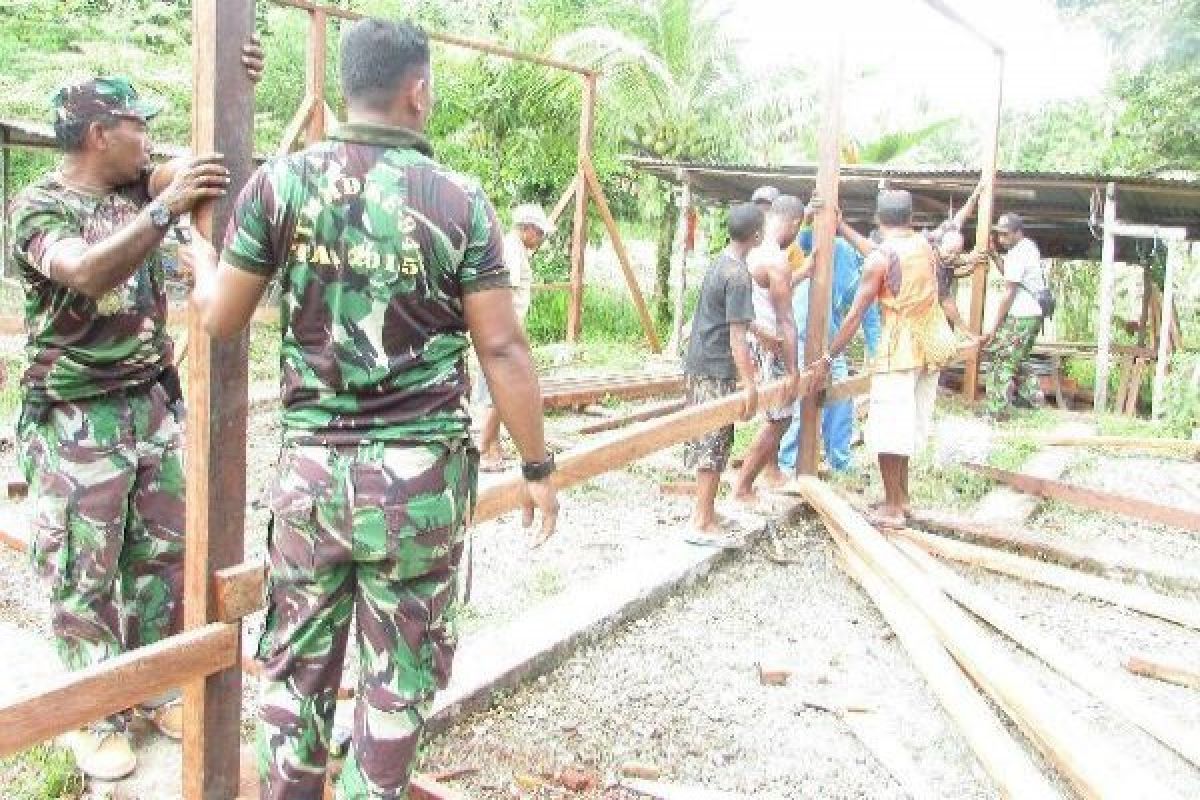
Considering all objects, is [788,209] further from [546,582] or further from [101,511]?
[101,511]

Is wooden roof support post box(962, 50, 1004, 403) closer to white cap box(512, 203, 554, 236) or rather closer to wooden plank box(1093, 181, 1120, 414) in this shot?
wooden plank box(1093, 181, 1120, 414)

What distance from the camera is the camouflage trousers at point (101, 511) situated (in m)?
2.89

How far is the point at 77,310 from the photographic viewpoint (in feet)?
9.41

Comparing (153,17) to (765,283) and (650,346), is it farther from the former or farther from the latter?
(765,283)

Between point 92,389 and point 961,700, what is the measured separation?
2895 millimetres

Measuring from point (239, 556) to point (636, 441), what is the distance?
197 cm

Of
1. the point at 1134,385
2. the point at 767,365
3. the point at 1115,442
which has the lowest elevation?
the point at 1115,442

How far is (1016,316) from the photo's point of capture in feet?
33.1

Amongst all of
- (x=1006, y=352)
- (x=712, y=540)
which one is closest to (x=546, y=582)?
(x=712, y=540)

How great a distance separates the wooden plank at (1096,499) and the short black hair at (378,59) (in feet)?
18.8

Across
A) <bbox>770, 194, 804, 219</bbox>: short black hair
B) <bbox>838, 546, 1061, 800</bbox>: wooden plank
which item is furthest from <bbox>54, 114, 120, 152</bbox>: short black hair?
<bbox>770, 194, 804, 219</bbox>: short black hair

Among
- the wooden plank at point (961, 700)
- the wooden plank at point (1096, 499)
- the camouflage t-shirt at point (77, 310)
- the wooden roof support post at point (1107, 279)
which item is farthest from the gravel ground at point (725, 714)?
the wooden roof support post at point (1107, 279)

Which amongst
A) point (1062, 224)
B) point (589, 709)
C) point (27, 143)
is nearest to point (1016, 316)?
point (1062, 224)

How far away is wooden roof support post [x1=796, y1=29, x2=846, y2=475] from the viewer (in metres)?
6.06
